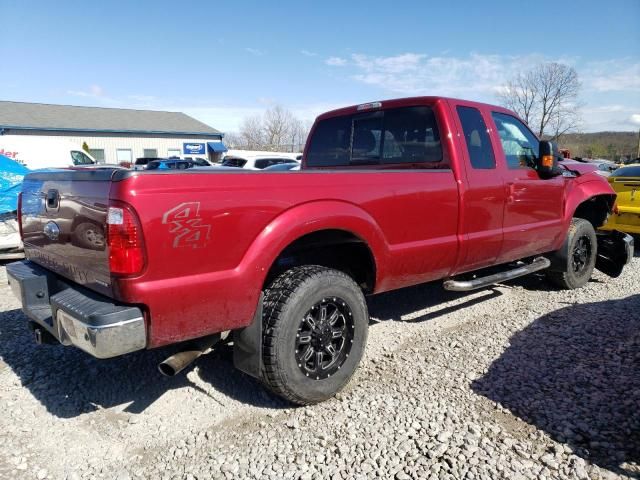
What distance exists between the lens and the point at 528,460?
2.45 meters

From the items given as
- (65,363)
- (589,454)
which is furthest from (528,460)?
(65,363)

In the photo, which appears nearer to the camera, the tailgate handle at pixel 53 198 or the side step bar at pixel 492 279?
the tailgate handle at pixel 53 198

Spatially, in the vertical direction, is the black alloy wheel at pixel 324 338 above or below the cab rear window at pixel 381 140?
below

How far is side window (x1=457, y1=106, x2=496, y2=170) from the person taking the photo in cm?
399

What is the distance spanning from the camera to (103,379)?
3.38 meters

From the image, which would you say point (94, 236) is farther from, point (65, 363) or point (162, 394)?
point (65, 363)

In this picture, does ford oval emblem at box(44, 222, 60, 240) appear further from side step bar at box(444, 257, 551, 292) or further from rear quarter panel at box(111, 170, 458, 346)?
side step bar at box(444, 257, 551, 292)

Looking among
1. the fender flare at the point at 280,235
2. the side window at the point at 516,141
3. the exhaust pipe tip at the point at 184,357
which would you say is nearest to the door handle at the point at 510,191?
the side window at the point at 516,141

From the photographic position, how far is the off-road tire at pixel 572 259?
17.4ft

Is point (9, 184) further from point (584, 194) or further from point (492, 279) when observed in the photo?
point (584, 194)

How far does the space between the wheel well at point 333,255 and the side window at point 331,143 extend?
4.38 feet

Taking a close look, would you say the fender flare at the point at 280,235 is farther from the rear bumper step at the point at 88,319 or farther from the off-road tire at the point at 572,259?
the off-road tire at the point at 572,259

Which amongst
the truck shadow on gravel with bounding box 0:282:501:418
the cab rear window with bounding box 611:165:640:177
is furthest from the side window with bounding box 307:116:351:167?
the cab rear window with bounding box 611:165:640:177

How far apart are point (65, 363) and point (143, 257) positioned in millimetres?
1991
